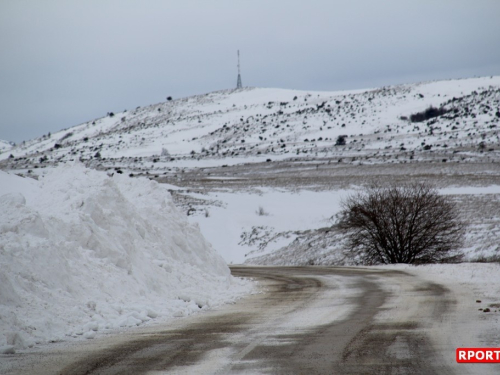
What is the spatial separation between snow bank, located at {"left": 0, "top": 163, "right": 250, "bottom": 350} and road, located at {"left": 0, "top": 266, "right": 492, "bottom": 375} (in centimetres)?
90

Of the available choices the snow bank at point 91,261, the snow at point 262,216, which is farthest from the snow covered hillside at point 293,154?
the snow bank at point 91,261

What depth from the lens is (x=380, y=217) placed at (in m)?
32.6

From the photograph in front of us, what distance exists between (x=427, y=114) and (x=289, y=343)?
108427mm

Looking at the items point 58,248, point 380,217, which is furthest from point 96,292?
point 380,217

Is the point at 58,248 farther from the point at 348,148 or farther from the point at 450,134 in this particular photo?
the point at 450,134

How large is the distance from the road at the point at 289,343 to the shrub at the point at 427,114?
9955cm

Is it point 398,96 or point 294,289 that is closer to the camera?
point 294,289

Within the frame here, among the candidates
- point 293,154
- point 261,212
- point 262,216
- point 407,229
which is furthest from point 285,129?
point 407,229

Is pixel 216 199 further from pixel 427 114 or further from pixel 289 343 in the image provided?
pixel 427 114

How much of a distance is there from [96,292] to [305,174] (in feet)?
182

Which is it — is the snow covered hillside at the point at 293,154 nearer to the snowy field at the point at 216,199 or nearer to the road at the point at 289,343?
the snowy field at the point at 216,199

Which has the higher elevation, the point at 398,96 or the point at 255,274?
the point at 398,96

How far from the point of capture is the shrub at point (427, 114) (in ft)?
361

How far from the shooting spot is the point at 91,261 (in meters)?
13.5
